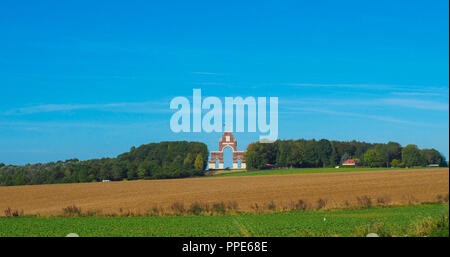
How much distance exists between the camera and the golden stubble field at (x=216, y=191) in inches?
1716

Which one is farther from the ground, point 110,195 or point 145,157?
point 145,157

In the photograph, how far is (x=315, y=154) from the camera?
8531 cm

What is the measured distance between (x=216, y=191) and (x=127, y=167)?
58.7 feet

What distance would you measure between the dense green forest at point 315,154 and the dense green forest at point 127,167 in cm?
1603

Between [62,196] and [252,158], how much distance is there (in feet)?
132

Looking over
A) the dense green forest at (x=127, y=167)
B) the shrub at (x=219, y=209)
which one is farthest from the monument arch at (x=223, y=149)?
the shrub at (x=219, y=209)

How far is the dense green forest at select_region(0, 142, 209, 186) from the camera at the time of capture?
6103 centimetres

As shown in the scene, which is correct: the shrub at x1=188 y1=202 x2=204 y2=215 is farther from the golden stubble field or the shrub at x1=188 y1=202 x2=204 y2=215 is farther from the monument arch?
the monument arch

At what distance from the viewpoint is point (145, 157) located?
65688 millimetres

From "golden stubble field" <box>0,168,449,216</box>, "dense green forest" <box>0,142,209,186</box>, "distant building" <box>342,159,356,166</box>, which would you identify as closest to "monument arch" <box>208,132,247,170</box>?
"dense green forest" <box>0,142,209,186</box>

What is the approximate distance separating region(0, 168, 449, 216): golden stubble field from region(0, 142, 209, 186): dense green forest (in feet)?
8.09

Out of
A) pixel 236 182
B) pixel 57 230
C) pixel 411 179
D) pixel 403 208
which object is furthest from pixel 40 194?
pixel 411 179
